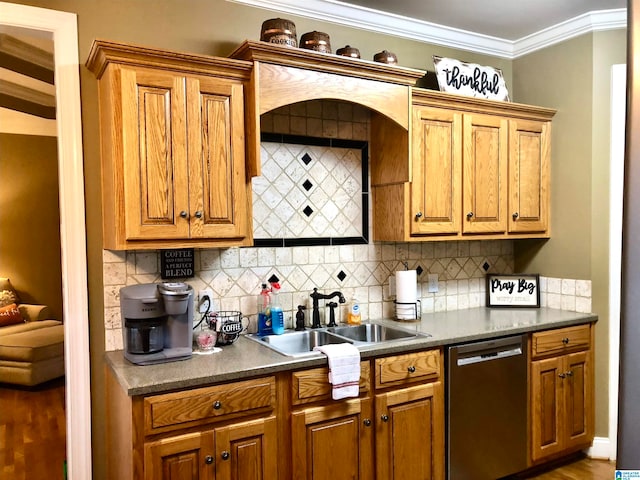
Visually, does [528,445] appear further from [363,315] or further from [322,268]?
[322,268]

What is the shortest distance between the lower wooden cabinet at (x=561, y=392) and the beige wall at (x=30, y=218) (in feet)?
17.7

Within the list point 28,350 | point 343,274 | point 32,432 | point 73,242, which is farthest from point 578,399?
point 28,350

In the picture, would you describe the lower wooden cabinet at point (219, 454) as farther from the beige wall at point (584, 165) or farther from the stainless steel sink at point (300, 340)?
the beige wall at point (584, 165)

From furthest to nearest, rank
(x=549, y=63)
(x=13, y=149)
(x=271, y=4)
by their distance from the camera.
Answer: (x=13, y=149)
(x=549, y=63)
(x=271, y=4)

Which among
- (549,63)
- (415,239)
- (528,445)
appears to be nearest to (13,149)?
(415,239)

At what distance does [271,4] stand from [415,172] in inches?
48.7

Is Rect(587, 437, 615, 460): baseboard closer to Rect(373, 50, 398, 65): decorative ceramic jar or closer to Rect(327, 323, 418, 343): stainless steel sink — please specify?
Rect(327, 323, 418, 343): stainless steel sink

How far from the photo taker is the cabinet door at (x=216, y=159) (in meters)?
2.28

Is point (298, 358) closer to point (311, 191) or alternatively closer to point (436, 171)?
point (311, 191)

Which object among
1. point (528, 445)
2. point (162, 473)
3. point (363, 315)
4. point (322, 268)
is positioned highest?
point (322, 268)

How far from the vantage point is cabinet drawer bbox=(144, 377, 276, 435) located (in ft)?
6.27

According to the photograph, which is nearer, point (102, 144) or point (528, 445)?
point (102, 144)

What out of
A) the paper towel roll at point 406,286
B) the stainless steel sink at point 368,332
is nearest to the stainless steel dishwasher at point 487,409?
the stainless steel sink at point 368,332

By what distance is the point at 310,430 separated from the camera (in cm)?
227
